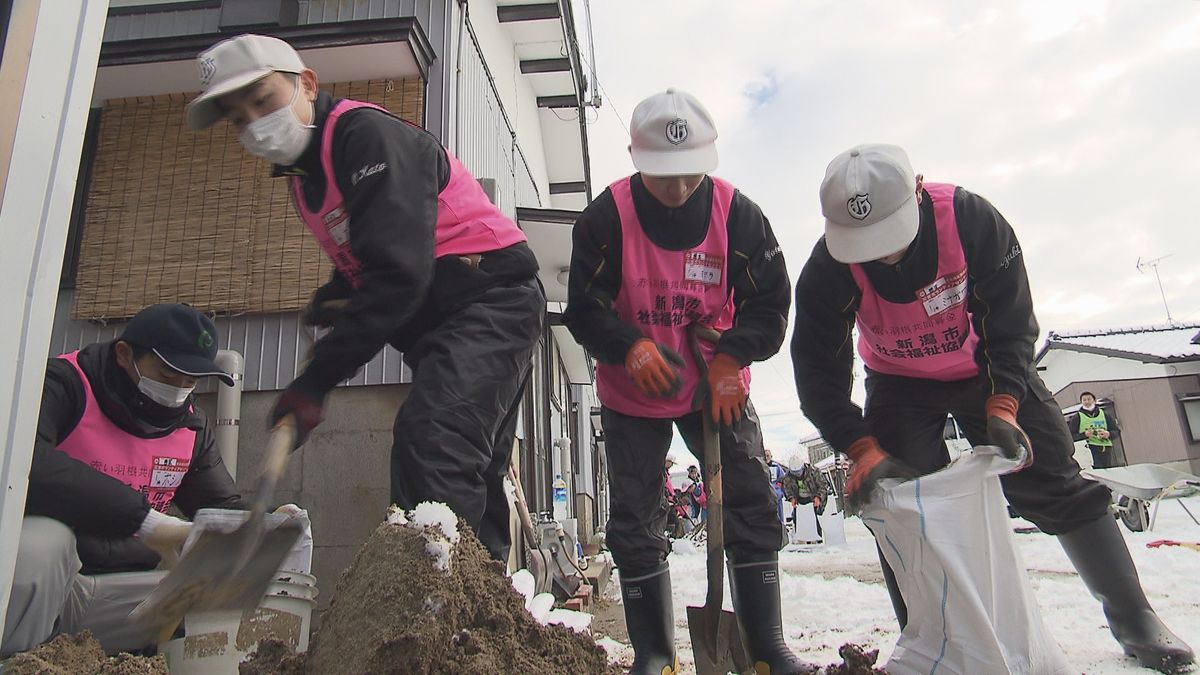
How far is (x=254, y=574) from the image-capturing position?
155cm

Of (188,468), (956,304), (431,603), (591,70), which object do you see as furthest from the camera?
(591,70)

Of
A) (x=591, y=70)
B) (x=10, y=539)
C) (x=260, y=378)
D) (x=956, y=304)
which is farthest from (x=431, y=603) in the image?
(x=591, y=70)

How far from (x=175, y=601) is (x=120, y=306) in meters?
3.69

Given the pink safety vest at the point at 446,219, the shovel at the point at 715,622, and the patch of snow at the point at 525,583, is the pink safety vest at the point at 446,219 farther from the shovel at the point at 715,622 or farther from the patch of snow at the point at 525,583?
the shovel at the point at 715,622

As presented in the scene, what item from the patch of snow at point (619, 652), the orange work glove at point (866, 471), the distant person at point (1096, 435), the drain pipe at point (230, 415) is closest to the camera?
the orange work glove at point (866, 471)

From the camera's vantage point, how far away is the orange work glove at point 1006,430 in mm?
1886

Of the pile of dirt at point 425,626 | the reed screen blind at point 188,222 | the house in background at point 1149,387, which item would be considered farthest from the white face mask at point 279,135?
the house in background at point 1149,387

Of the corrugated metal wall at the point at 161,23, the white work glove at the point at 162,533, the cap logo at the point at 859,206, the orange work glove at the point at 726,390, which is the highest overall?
the corrugated metal wall at the point at 161,23

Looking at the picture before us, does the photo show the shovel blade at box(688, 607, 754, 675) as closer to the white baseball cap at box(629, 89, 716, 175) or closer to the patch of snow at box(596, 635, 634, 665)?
the patch of snow at box(596, 635, 634, 665)

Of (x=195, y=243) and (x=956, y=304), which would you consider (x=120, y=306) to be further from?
(x=956, y=304)

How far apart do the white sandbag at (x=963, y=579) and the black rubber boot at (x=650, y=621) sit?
1.94 ft

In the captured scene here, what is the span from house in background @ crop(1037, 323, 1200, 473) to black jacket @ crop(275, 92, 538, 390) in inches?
717

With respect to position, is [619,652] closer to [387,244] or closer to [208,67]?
[387,244]

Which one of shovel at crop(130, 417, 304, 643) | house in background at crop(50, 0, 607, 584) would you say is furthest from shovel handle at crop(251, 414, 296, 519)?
house in background at crop(50, 0, 607, 584)
